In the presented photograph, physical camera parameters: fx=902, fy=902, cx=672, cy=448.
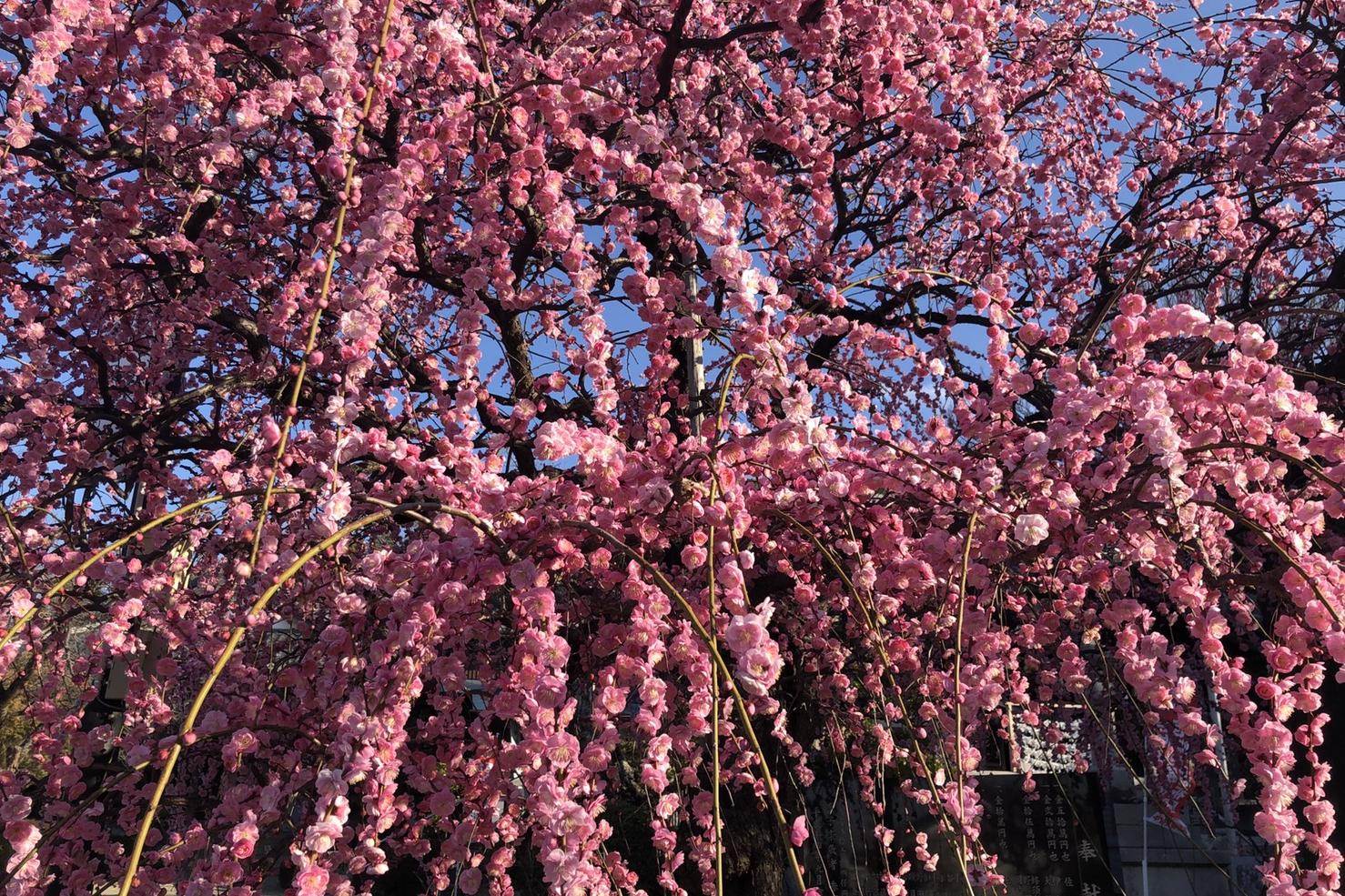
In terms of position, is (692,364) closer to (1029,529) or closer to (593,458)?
(593,458)

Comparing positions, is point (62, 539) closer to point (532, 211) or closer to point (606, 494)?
point (532, 211)

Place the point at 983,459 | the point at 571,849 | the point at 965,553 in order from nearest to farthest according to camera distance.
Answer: the point at 571,849 → the point at 965,553 → the point at 983,459

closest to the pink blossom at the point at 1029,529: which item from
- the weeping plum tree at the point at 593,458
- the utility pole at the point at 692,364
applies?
the weeping plum tree at the point at 593,458

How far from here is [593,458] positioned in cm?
236

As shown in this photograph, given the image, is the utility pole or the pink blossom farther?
the utility pole

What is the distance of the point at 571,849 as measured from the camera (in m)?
1.81

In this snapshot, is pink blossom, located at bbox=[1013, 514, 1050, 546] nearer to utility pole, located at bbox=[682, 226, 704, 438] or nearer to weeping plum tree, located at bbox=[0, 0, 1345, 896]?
weeping plum tree, located at bbox=[0, 0, 1345, 896]

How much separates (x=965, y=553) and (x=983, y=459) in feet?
2.53

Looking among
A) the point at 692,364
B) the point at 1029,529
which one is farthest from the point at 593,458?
the point at 692,364

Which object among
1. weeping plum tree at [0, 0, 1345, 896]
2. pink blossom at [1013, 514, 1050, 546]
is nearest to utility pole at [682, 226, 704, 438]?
weeping plum tree at [0, 0, 1345, 896]

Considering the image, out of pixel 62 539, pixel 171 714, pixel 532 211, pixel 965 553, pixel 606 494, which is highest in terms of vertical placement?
pixel 532 211

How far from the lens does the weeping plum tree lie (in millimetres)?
2135

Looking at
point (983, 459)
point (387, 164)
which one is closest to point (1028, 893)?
point (983, 459)

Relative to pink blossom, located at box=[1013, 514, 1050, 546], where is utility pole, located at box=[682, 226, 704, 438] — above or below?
above
